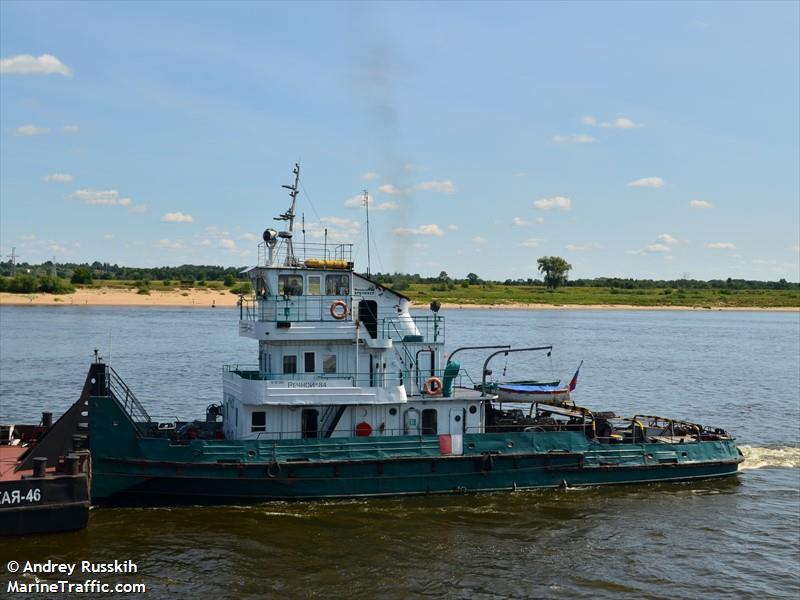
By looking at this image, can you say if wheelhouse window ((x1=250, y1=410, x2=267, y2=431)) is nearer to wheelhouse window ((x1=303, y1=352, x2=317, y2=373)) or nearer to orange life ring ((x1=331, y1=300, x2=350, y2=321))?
wheelhouse window ((x1=303, y1=352, x2=317, y2=373))

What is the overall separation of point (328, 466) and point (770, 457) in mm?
15027

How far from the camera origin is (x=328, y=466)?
1912cm

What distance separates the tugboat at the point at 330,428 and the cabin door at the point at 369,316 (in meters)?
0.02

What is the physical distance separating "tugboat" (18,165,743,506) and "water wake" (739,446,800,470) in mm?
5643

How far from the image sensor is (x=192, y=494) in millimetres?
18781

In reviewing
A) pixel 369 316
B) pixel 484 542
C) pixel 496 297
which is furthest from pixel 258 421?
pixel 496 297

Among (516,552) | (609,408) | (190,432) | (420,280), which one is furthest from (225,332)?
(420,280)

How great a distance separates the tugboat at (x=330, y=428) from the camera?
1858cm

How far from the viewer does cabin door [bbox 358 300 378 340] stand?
2008cm

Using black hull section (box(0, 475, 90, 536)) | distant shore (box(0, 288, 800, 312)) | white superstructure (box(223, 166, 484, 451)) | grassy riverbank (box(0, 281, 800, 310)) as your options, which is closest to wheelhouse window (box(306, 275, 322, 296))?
white superstructure (box(223, 166, 484, 451))

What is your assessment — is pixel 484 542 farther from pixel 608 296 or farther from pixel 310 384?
pixel 608 296

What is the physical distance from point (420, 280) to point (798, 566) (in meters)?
133

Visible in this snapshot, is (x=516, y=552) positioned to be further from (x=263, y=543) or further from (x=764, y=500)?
(x=764, y=500)

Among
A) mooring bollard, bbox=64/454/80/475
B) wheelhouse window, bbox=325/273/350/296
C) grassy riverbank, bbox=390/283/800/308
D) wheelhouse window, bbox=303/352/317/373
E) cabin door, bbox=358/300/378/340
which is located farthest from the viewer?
grassy riverbank, bbox=390/283/800/308
